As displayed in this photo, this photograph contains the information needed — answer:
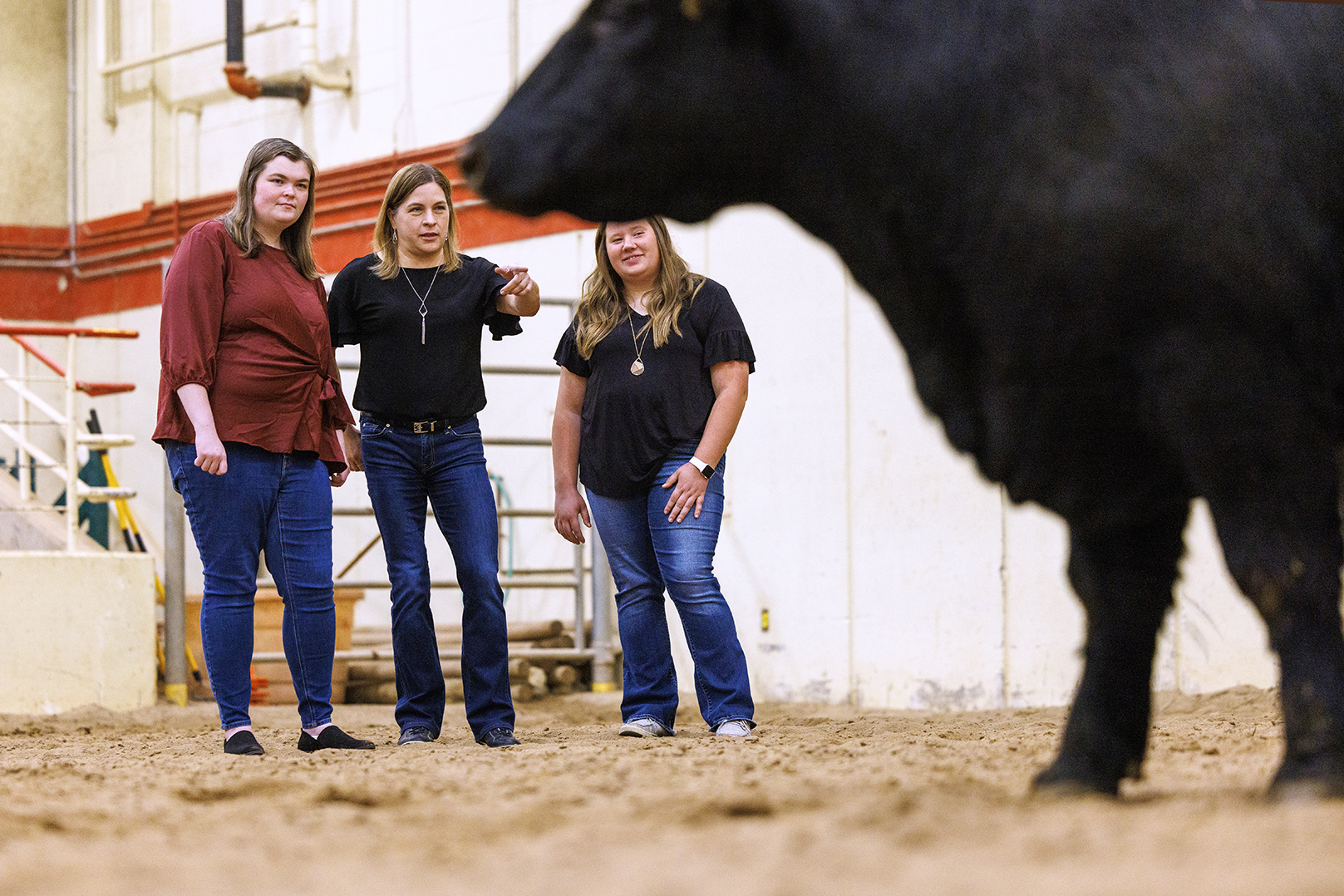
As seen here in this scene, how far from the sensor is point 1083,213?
6.25 feet

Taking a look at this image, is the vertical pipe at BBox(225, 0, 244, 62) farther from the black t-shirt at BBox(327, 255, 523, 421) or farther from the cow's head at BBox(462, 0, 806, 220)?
the cow's head at BBox(462, 0, 806, 220)

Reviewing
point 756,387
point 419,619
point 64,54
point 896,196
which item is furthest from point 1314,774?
point 64,54

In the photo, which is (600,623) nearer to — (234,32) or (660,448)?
(660,448)

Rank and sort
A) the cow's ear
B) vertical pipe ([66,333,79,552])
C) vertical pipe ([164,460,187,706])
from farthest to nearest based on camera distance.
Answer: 1. vertical pipe ([164,460,187,706])
2. vertical pipe ([66,333,79,552])
3. the cow's ear

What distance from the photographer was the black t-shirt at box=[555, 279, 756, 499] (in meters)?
4.19

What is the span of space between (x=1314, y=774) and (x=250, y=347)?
2855 millimetres

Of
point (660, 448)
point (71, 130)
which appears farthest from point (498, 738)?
point (71, 130)

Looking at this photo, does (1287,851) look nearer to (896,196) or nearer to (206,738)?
(896,196)

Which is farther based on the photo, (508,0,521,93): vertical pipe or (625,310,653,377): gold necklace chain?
(508,0,521,93): vertical pipe

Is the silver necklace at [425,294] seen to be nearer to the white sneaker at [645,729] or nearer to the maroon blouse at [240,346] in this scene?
the maroon blouse at [240,346]

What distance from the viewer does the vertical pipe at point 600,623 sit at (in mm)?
7199

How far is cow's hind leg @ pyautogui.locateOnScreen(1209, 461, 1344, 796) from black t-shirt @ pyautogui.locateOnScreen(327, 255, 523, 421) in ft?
8.51

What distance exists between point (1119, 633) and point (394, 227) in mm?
2678

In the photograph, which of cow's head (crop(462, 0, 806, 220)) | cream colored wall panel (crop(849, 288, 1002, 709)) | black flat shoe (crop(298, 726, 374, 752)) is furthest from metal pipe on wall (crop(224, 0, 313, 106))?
cow's head (crop(462, 0, 806, 220))
